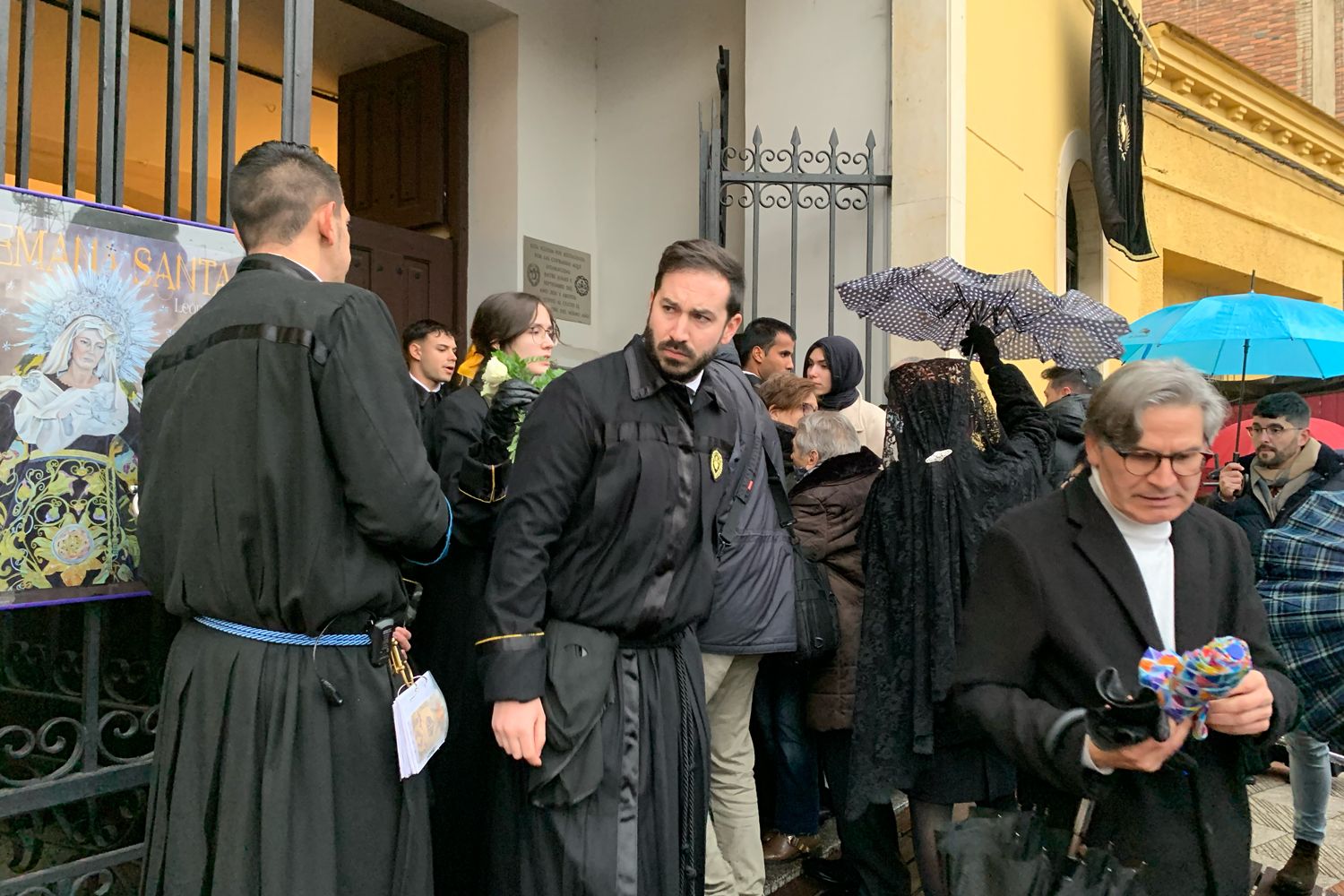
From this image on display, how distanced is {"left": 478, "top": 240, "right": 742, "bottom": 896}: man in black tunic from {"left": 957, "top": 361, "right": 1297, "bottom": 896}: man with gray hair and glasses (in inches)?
29.8

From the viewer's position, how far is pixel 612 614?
2.52 m

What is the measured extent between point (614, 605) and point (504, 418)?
0.59 m

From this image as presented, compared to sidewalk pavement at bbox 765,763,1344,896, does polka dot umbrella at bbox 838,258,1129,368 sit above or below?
above

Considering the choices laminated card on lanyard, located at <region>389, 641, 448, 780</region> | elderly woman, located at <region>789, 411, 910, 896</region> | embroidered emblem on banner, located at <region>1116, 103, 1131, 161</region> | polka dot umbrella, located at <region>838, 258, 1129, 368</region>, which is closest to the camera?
laminated card on lanyard, located at <region>389, 641, 448, 780</region>

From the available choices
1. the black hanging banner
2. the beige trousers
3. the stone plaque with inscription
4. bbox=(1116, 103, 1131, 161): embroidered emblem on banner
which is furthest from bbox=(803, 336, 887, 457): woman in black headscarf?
bbox=(1116, 103, 1131, 161): embroidered emblem on banner

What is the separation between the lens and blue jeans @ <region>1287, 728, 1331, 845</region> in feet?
14.2

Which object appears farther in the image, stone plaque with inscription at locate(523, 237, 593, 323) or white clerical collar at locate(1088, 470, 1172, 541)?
stone plaque with inscription at locate(523, 237, 593, 323)

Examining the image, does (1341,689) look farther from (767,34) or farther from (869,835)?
(767,34)

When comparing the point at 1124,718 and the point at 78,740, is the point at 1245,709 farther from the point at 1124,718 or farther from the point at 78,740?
the point at 78,740

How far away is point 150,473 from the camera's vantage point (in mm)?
2211

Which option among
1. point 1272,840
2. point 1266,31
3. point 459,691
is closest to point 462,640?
point 459,691

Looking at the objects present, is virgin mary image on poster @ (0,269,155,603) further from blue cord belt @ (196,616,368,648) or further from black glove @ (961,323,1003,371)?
black glove @ (961,323,1003,371)

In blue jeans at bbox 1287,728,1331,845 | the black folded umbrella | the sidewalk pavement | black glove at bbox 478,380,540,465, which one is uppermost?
black glove at bbox 478,380,540,465

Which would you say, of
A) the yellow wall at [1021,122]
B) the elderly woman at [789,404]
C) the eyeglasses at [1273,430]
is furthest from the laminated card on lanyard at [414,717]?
the yellow wall at [1021,122]
